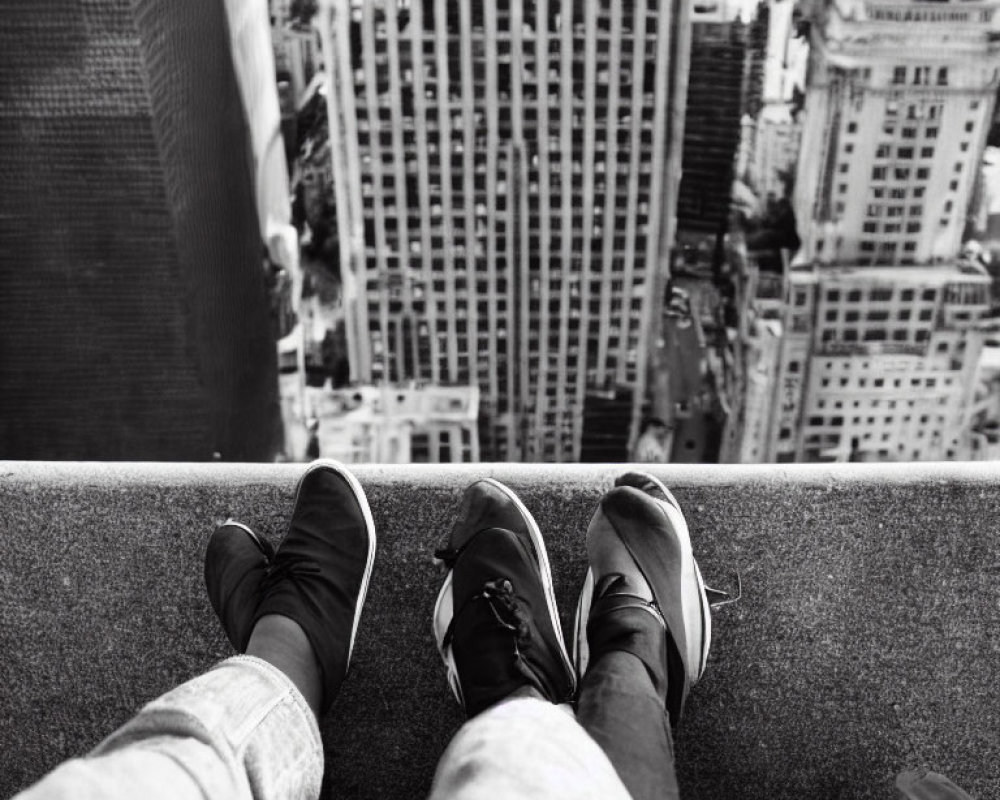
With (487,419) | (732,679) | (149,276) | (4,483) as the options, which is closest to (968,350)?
(732,679)

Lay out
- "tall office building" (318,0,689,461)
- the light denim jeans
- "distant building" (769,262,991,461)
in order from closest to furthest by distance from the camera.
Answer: the light denim jeans, "tall office building" (318,0,689,461), "distant building" (769,262,991,461)

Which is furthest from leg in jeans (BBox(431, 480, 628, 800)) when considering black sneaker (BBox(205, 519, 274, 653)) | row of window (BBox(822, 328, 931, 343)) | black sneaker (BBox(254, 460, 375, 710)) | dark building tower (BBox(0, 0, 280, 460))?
row of window (BBox(822, 328, 931, 343))

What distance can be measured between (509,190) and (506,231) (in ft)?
0.18

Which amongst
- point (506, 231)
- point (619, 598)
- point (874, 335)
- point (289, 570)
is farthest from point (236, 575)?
point (874, 335)

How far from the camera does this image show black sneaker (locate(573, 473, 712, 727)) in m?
0.83

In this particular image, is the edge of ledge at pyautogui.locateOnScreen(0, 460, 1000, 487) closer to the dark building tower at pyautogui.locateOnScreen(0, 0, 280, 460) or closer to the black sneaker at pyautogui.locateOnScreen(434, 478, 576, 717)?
the black sneaker at pyautogui.locateOnScreen(434, 478, 576, 717)

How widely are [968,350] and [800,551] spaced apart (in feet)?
1.35

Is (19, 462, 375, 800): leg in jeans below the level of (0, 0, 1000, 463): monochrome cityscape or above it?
below

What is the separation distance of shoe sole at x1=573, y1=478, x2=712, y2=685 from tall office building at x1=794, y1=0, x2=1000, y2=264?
0.42m

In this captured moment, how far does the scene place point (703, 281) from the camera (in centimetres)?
101

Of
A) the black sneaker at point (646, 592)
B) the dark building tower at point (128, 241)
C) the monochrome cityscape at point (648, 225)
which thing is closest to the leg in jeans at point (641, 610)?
the black sneaker at point (646, 592)

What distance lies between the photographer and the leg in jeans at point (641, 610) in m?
0.75

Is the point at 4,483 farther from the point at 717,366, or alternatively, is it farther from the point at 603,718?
the point at 717,366

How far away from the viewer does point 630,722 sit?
0.70m
